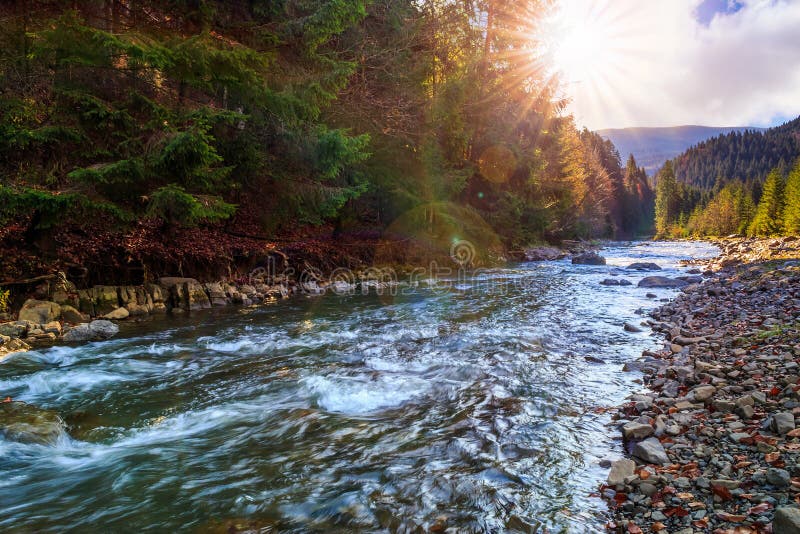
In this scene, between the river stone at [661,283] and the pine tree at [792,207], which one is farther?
the pine tree at [792,207]

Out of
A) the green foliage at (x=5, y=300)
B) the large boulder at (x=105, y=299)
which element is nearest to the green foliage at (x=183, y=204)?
the large boulder at (x=105, y=299)

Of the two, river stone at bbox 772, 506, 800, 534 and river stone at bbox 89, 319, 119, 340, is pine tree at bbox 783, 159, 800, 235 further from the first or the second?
river stone at bbox 89, 319, 119, 340

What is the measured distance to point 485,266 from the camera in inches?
854

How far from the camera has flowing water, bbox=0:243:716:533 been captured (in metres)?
2.83

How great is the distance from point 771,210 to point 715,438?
2598 inches

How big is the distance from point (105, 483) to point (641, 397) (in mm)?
5023

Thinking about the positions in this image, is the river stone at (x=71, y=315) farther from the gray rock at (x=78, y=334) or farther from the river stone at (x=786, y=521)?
the river stone at (x=786, y=521)

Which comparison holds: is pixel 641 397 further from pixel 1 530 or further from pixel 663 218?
pixel 663 218

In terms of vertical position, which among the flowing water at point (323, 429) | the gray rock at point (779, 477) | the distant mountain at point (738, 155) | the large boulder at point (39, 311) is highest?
the distant mountain at point (738, 155)

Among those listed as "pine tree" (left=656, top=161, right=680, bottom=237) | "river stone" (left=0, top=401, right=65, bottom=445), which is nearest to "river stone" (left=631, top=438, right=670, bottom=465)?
"river stone" (left=0, top=401, right=65, bottom=445)

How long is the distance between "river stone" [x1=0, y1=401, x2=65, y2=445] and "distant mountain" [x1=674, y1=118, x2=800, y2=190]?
177 meters

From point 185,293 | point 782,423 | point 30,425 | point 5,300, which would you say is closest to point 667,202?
point 185,293

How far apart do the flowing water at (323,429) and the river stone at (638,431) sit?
0.45ft

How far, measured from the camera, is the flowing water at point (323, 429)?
2.83m
